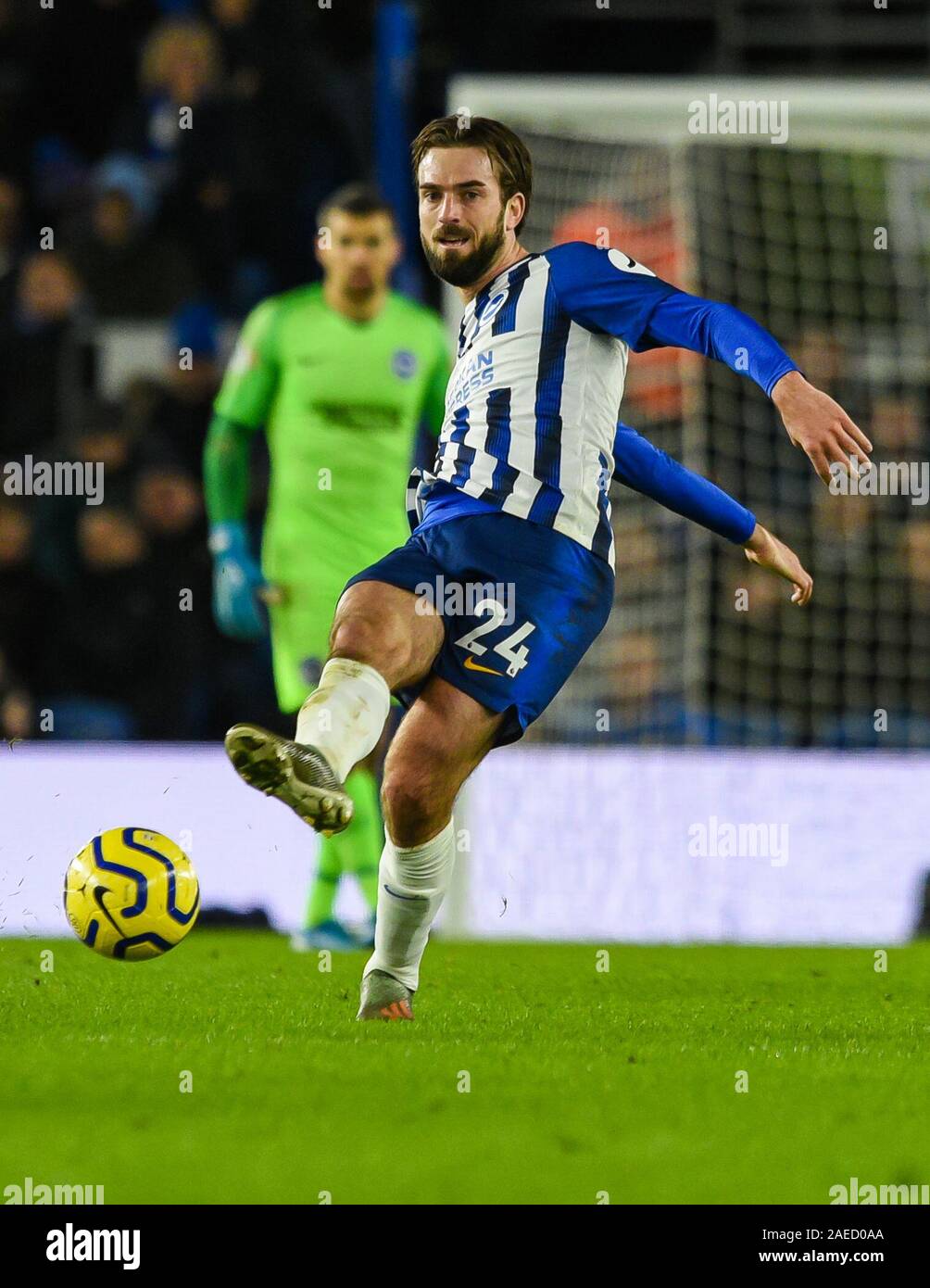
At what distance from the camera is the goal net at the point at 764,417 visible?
9602 millimetres

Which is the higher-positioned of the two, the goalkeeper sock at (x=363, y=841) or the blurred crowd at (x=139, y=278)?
the blurred crowd at (x=139, y=278)

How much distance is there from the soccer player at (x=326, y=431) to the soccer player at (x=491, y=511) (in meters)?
2.72

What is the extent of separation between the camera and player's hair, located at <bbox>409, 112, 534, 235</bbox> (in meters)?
5.21

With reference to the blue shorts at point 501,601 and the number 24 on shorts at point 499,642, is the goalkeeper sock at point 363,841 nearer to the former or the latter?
the blue shorts at point 501,601

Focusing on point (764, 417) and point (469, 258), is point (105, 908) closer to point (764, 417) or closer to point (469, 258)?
point (469, 258)

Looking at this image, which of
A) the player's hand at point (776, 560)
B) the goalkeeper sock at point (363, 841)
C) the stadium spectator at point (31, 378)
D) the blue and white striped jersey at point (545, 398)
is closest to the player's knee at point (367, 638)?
the blue and white striped jersey at point (545, 398)

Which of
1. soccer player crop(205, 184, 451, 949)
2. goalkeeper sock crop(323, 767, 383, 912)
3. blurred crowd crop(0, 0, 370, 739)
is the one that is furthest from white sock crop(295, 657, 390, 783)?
blurred crowd crop(0, 0, 370, 739)

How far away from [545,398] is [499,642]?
0.65 metres

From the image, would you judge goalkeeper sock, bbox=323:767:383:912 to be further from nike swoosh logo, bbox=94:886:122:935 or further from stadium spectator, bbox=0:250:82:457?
stadium spectator, bbox=0:250:82:457

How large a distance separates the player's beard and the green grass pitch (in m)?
1.93

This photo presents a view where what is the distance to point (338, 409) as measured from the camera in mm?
8117

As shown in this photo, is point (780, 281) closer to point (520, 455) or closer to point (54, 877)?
point (54, 877)

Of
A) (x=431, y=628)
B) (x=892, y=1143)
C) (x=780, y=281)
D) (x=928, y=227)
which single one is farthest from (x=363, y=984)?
(x=928, y=227)

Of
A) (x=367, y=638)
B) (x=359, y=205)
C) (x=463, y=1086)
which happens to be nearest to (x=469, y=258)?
(x=367, y=638)
